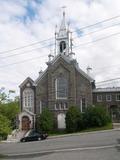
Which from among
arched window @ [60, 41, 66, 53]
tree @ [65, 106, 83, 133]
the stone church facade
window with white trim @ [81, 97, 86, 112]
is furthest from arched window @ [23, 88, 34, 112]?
arched window @ [60, 41, 66, 53]

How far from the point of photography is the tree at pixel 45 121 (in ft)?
246

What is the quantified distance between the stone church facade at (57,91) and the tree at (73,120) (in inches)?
159

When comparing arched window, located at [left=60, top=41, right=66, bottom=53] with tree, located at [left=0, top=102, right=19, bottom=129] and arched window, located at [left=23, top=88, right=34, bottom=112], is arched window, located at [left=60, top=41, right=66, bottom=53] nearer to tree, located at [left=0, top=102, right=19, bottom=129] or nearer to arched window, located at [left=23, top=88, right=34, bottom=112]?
arched window, located at [left=23, top=88, right=34, bottom=112]

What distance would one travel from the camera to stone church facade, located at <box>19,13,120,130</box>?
78.5 m

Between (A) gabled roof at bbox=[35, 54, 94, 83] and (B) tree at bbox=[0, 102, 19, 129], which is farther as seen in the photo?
(A) gabled roof at bbox=[35, 54, 94, 83]

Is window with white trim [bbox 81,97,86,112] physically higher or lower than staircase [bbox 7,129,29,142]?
higher

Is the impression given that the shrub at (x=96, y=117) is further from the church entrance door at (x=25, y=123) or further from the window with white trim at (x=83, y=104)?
the church entrance door at (x=25, y=123)

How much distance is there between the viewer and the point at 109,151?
37312 mm

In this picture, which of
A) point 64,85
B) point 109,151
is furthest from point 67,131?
point 109,151

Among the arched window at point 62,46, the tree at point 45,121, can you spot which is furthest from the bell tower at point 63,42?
the tree at point 45,121

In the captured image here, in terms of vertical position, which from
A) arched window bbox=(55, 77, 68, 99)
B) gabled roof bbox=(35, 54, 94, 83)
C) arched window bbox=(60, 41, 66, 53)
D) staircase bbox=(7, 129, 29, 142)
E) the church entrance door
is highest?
arched window bbox=(60, 41, 66, 53)

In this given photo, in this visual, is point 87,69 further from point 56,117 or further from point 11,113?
point 11,113

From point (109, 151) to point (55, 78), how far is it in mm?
44021

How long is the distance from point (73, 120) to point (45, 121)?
5436 millimetres
